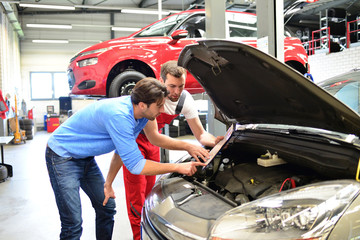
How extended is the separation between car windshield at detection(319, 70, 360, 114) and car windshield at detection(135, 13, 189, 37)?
280cm

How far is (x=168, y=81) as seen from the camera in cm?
216

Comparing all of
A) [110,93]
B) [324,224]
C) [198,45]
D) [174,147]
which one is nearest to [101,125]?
[174,147]

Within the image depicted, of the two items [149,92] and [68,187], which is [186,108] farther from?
[68,187]

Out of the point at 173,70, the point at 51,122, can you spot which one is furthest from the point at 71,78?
the point at 51,122

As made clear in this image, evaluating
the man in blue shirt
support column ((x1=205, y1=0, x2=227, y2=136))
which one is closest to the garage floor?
the man in blue shirt

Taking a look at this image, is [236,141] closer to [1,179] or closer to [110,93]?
[110,93]

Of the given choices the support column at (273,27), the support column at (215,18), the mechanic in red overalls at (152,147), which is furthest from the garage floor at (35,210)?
the support column at (215,18)

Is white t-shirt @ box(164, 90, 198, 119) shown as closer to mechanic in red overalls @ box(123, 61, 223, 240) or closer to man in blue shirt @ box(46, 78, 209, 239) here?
mechanic in red overalls @ box(123, 61, 223, 240)

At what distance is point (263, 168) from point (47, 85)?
56.1 feet

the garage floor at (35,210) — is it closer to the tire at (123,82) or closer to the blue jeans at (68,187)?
the blue jeans at (68,187)

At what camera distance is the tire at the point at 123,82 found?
13.6 ft

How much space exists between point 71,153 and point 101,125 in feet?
0.97

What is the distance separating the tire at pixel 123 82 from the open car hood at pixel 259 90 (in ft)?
7.95

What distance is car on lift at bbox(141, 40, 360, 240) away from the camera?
3.15ft
